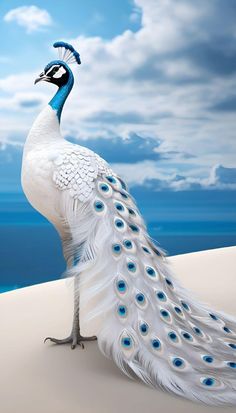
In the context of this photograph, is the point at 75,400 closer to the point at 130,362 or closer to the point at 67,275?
the point at 130,362

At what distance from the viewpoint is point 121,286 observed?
2.27 meters

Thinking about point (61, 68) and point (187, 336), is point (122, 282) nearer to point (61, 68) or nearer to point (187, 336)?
point (187, 336)

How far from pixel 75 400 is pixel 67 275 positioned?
562 mm

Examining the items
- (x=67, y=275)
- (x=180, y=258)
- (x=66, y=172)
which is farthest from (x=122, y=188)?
(x=180, y=258)

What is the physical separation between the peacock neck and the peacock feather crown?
90mm

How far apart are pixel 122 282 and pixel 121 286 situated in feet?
0.06

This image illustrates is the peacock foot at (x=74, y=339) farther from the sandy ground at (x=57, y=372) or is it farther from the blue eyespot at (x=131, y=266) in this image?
the blue eyespot at (x=131, y=266)

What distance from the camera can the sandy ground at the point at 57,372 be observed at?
2146 mm

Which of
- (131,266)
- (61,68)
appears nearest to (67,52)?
(61,68)

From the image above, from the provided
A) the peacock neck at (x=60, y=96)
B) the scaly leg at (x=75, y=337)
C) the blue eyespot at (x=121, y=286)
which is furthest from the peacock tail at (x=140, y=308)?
the peacock neck at (x=60, y=96)

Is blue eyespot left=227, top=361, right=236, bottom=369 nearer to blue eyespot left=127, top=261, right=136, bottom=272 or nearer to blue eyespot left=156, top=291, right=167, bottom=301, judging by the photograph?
blue eyespot left=156, top=291, right=167, bottom=301

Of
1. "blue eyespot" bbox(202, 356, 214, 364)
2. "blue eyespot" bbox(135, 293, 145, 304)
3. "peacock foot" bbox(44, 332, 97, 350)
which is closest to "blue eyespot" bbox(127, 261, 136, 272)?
"blue eyespot" bbox(135, 293, 145, 304)

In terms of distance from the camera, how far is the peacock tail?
6.84 ft

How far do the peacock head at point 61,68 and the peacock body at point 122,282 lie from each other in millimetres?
172
